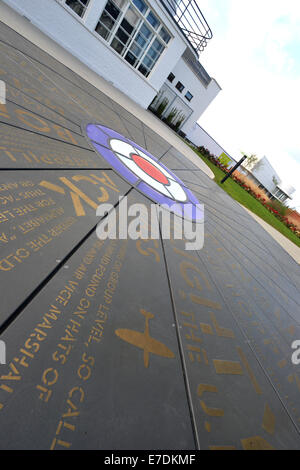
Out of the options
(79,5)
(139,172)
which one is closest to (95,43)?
(79,5)

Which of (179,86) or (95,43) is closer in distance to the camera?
(95,43)

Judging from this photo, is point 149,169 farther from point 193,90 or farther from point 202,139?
point 202,139

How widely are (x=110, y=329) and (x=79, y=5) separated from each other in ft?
46.5

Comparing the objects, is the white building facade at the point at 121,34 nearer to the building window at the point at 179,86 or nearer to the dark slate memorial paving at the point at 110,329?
the building window at the point at 179,86

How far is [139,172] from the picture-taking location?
3.78 m

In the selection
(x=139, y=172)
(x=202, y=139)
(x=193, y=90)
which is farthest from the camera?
(x=202, y=139)

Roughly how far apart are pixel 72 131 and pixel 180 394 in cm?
355

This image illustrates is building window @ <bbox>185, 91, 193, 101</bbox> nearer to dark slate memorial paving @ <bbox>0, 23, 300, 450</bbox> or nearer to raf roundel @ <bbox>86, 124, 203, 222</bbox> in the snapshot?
raf roundel @ <bbox>86, 124, 203, 222</bbox>

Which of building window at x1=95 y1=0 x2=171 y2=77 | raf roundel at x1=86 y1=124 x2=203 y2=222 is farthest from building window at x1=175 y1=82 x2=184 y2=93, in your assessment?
raf roundel at x1=86 y1=124 x2=203 y2=222

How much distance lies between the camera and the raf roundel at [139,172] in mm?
3408

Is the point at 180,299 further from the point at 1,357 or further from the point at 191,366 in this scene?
the point at 1,357

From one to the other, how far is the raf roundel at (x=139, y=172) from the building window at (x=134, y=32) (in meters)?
10.3

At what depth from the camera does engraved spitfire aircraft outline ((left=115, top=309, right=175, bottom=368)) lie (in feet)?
4.47
